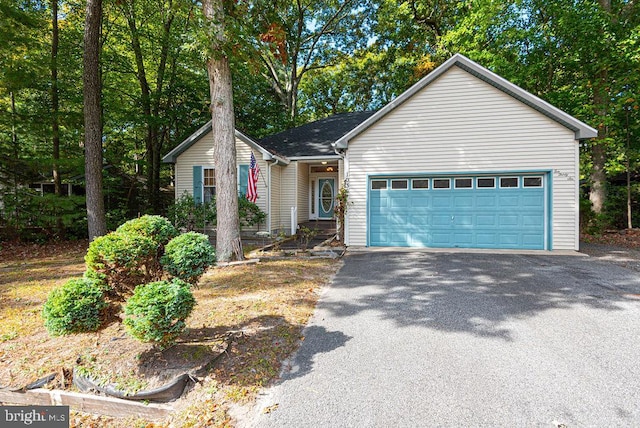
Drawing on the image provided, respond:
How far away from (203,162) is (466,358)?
1208 centimetres

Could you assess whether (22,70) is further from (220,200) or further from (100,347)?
(100,347)

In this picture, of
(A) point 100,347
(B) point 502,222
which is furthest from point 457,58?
(A) point 100,347

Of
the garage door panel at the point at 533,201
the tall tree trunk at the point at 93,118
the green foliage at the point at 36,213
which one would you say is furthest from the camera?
the green foliage at the point at 36,213

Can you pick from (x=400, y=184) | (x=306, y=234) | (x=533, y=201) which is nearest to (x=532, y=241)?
(x=533, y=201)

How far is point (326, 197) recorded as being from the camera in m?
15.4

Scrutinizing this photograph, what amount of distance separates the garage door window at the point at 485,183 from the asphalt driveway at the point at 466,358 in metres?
4.27

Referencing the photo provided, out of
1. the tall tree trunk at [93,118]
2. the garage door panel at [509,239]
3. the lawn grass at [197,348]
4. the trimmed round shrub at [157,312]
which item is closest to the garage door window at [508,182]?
the garage door panel at [509,239]

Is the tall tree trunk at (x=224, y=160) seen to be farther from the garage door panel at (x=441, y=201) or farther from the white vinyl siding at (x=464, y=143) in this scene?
the garage door panel at (x=441, y=201)

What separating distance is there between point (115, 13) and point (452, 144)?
16.2 metres

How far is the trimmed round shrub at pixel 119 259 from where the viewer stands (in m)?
3.03

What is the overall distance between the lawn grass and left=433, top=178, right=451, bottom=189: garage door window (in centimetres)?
607

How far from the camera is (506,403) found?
102 inches

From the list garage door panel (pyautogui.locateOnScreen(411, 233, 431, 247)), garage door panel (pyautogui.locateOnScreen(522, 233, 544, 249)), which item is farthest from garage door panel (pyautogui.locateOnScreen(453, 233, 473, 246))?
garage door panel (pyautogui.locateOnScreen(522, 233, 544, 249))

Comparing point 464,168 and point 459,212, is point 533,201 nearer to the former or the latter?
point 459,212
